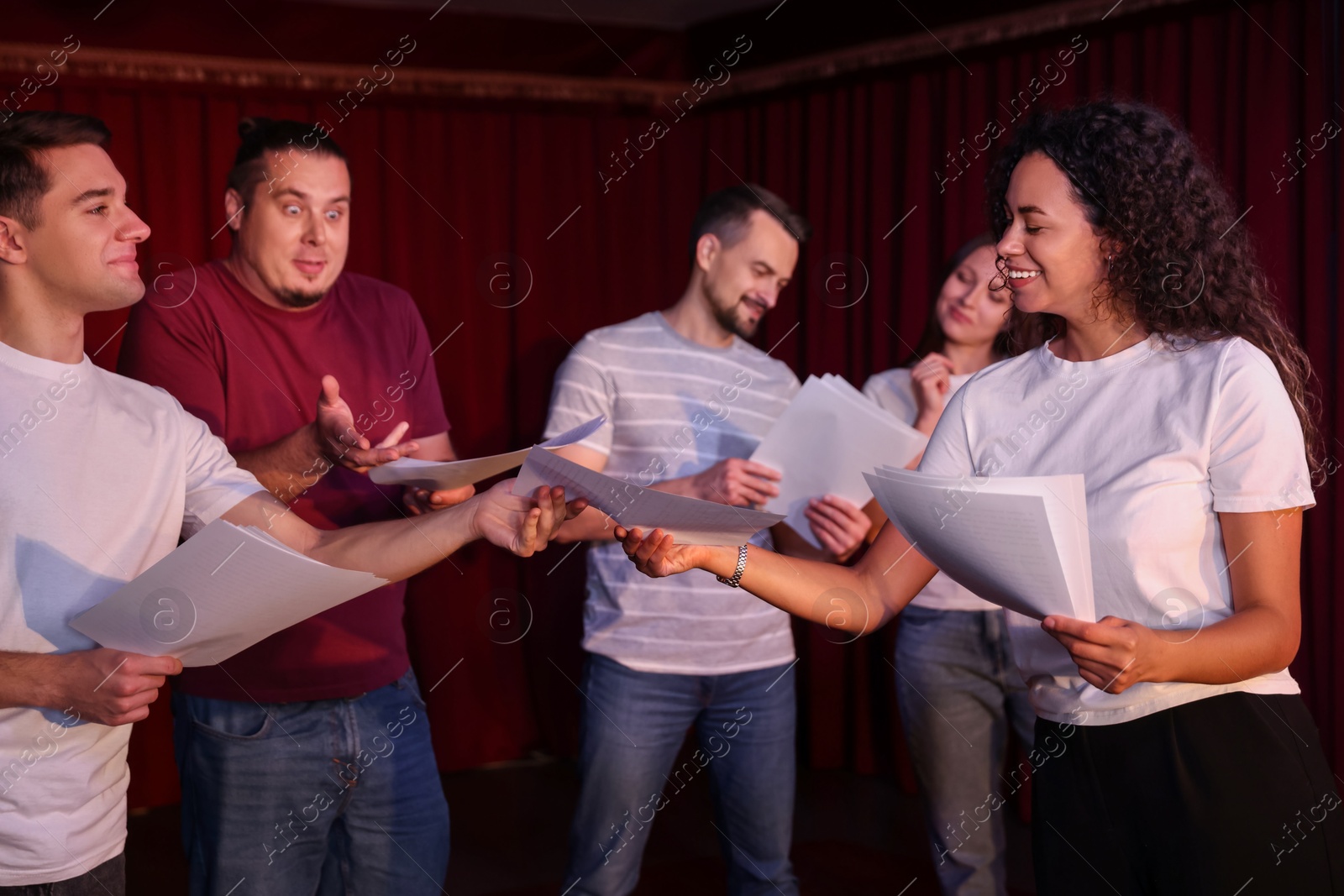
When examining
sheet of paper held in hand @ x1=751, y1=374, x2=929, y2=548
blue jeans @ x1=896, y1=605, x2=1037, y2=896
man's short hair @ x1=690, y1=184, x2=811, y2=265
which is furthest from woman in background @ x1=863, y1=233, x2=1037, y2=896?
man's short hair @ x1=690, y1=184, x2=811, y2=265

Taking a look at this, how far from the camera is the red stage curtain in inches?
141

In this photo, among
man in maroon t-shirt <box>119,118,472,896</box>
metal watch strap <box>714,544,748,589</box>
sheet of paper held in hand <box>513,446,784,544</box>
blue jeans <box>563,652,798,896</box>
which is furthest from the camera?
blue jeans <box>563,652,798,896</box>

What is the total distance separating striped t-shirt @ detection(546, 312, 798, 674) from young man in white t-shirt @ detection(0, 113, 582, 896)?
61 cm

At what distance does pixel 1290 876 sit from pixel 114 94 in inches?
148

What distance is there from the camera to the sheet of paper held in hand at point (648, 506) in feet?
4.53

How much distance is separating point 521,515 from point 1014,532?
0.74 metres

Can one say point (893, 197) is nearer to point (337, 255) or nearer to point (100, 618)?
point (337, 255)

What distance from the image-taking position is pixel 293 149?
1.95 metres

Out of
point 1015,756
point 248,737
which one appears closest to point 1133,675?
point 248,737

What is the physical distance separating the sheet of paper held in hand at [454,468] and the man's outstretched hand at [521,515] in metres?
0.05

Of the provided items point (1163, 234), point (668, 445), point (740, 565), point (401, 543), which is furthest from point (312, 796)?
point (1163, 234)

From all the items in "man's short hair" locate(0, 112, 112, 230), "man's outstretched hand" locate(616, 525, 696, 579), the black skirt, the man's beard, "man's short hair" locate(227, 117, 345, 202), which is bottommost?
the black skirt

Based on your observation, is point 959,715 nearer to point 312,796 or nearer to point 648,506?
point 648,506

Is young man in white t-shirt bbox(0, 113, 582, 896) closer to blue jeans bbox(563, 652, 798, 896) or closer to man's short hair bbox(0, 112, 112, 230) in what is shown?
man's short hair bbox(0, 112, 112, 230)
